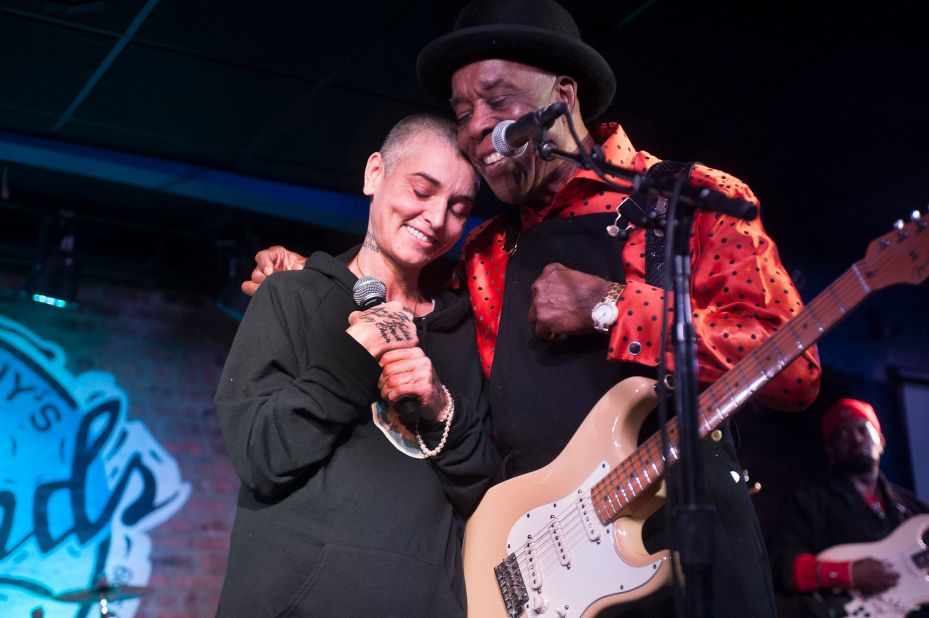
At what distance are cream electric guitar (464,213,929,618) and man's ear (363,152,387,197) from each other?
0.95 meters

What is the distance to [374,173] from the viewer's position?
2.68 m

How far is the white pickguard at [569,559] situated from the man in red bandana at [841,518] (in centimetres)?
386

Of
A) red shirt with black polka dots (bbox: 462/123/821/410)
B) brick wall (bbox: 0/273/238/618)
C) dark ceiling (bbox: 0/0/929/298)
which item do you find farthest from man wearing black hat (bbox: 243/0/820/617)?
brick wall (bbox: 0/273/238/618)

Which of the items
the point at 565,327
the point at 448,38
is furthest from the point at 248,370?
the point at 448,38

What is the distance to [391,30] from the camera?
428cm

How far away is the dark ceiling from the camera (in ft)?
13.6

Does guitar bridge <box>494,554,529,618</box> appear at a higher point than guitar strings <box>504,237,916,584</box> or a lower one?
lower

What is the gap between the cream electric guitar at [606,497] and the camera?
1705 mm

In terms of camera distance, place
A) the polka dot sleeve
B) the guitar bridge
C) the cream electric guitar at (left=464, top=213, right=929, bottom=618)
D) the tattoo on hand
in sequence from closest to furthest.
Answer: the cream electric guitar at (left=464, top=213, right=929, bottom=618), the polka dot sleeve, the tattoo on hand, the guitar bridge

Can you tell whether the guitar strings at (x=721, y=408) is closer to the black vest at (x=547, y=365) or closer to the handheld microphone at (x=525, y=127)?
the black vest at (x=547, y=365)

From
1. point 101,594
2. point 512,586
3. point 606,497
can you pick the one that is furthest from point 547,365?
point 101,594

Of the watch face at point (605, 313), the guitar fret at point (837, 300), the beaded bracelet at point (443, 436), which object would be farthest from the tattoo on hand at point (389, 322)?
the guitar fret at point (837, 300)

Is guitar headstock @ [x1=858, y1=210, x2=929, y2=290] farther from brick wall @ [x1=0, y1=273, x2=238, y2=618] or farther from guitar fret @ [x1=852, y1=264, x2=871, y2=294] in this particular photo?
brick wall @ [x1=0, y1=273, x2=238, y2=618]

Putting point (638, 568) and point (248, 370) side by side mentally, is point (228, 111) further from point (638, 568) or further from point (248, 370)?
point (638, 568)
